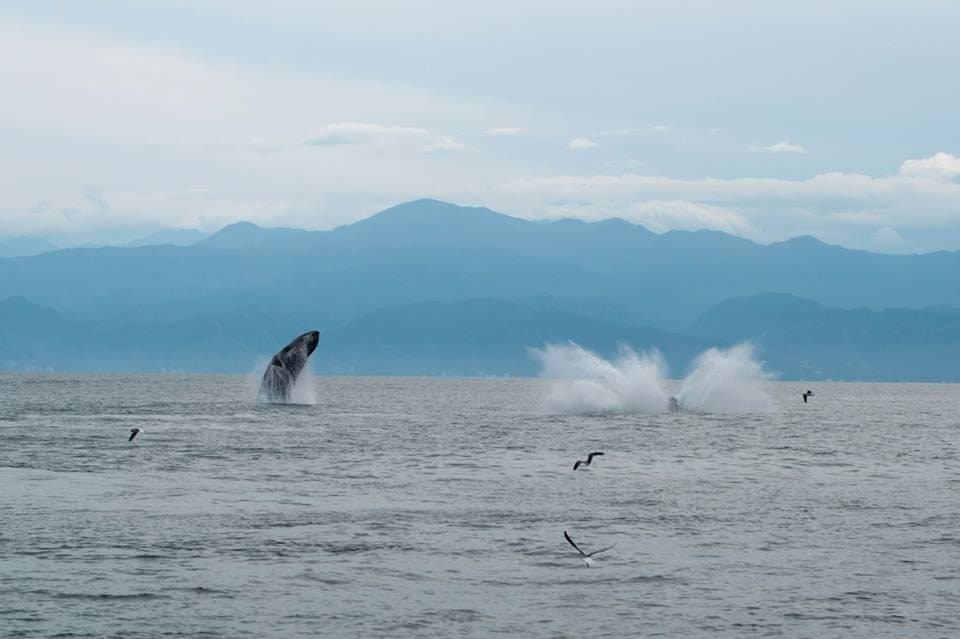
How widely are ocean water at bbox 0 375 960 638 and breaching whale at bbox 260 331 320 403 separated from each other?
1059 inches

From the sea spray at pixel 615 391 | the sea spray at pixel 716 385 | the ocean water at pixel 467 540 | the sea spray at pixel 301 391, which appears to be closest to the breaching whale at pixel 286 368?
the sea spray at pixel 301 391

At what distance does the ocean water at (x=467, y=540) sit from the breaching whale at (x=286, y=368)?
1059 inches

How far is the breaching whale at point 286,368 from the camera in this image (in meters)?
87.8

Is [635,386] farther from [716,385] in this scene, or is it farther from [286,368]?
[286,368]

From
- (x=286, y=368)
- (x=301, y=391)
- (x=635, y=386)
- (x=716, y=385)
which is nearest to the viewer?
(x=635, y=386)

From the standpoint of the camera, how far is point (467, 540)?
102 feet

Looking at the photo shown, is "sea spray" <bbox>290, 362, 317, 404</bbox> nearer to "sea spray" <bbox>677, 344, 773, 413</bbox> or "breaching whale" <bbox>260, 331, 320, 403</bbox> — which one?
"breaching whale" <bbox>260, 331, 320, 403</bbox>

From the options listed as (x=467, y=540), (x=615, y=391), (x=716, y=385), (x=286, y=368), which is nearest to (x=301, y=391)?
(x=286, y=368)

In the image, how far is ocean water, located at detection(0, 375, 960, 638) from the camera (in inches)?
925

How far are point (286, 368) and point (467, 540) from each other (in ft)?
219

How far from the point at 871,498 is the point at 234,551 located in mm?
22197

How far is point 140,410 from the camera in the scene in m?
95.0

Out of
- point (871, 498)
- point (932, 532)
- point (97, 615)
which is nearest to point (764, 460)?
point (871, 498)

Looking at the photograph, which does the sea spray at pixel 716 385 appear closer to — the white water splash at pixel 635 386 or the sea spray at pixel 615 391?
the white water splash at pixel 635 386
